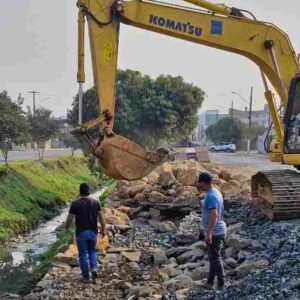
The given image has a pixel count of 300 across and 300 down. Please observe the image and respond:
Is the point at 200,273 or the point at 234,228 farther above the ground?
the point at 234,228

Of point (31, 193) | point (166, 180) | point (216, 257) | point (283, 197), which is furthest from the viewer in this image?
point (31, 193)

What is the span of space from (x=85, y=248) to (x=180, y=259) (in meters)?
Result: 1.97

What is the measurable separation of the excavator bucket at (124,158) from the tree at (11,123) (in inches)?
594

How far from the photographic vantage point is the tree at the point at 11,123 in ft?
78.3

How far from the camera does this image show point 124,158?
9312mm

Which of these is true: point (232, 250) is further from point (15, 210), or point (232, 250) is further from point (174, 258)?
point (15, 210)

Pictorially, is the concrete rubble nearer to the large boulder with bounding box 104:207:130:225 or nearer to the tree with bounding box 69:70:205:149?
the large boulder with bounding box 104:207:130:225

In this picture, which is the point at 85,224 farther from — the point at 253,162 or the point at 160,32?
the point at 253,162

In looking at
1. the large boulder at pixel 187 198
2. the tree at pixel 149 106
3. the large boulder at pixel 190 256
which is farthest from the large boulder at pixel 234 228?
the tree at pixel 149 106

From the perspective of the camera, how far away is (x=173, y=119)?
26766mm

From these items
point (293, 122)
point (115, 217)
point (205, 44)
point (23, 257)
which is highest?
point (205, 44)

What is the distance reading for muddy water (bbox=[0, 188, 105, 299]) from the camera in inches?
440

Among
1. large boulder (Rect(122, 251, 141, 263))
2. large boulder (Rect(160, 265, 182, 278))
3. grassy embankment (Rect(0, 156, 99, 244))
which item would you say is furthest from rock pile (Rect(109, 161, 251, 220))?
large boulder (Rect(160, 265, 182, 278))

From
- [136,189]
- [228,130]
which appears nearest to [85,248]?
[136,189]
